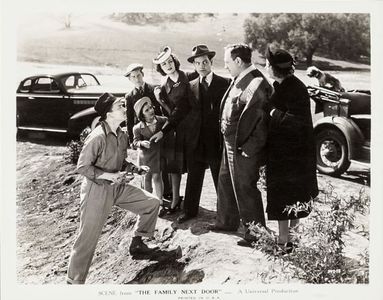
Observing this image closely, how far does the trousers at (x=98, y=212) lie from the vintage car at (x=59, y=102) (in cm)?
69

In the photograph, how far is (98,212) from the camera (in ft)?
11.7

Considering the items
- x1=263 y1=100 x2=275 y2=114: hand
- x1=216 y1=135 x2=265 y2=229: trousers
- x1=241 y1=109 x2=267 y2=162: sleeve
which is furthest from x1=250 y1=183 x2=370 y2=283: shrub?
x1=263 y1=100 x2=275 y2=114: hand

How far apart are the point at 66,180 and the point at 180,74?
1.34m

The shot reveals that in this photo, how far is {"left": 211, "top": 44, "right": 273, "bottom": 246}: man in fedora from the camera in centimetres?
354

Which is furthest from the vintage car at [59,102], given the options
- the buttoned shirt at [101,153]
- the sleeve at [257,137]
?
the sleeve at [257,137]

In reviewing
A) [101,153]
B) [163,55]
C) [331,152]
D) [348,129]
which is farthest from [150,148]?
[348,129]

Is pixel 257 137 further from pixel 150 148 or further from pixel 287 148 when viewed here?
pixel 150 148

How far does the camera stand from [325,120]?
423 cm

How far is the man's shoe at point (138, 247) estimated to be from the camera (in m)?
3.79

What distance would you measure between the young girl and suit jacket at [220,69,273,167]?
655mm

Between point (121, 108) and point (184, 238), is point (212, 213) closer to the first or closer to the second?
point (184, 238)

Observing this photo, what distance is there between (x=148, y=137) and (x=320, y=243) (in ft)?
4.96

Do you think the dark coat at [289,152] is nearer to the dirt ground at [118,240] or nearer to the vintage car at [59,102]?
the dirt ground at [118,240]

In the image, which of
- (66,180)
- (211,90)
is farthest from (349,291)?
(66,180)
